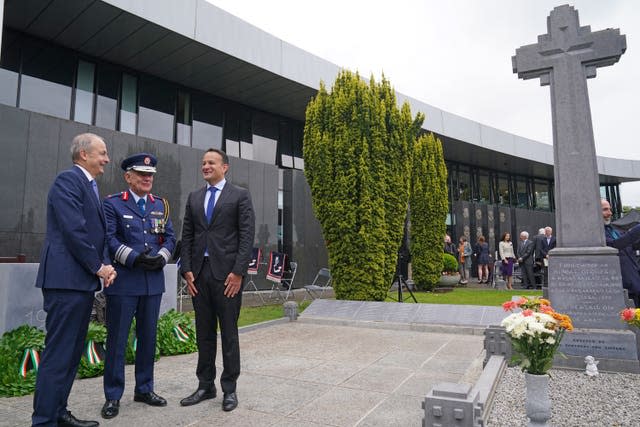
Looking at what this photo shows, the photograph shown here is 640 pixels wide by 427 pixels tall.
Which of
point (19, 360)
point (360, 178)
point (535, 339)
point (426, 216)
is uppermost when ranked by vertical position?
point (360, 178)

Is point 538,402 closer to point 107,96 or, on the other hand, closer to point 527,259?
point 527,259

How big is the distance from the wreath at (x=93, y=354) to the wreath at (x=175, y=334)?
0.97m

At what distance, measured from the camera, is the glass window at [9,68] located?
36.2 feet

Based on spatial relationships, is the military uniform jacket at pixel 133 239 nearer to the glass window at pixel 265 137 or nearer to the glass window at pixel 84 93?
the glass window at pixel 84 93

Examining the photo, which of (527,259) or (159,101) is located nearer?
(527,259)

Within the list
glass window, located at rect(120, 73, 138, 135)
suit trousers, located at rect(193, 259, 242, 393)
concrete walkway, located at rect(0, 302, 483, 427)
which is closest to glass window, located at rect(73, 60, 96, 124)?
glass window, located at rect(120, 73, 138, 135)

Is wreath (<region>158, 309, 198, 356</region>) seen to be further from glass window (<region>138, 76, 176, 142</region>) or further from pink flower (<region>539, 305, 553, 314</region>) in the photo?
glass window (<region>138, 76, 176, 142</region>)

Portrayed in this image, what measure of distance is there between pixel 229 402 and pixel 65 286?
1621mm

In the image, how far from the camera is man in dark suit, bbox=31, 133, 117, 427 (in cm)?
294

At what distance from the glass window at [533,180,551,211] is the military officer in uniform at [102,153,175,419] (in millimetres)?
34428

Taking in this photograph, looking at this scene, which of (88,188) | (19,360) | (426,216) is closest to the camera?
(88,188)

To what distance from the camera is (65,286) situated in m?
3.04

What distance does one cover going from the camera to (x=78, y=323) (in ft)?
10.2

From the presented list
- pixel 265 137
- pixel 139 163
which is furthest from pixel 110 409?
pixel 265 137
